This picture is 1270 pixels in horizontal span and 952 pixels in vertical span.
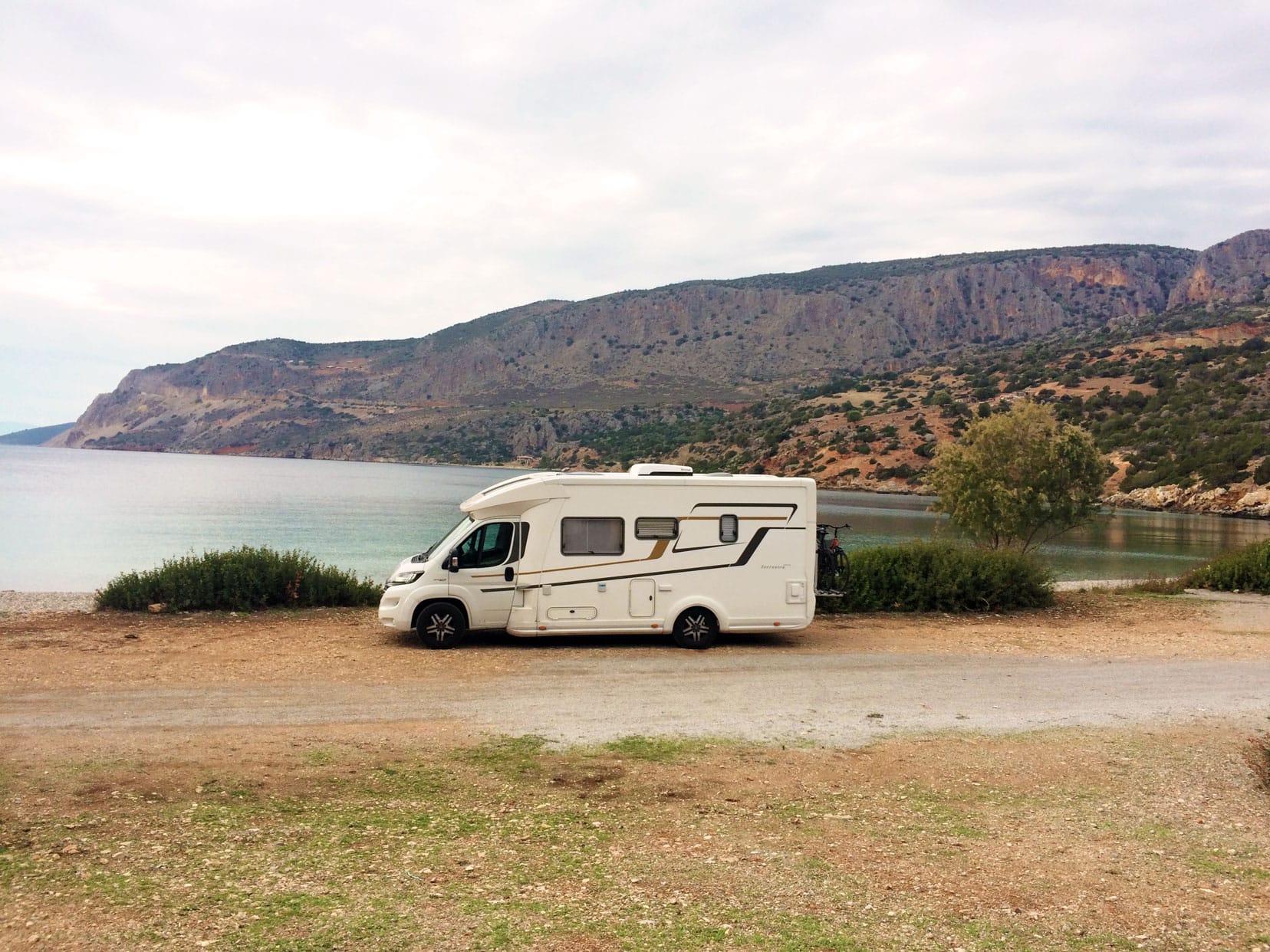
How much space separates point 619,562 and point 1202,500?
55.8m

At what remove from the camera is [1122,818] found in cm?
707

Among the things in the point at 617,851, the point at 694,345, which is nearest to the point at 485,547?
the point at 617,851

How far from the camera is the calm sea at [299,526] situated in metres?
32.5

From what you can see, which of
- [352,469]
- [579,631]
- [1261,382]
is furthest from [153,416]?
[579,631]

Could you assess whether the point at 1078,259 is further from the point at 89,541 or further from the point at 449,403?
the point at 89,541

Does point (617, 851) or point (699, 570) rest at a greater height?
point (699, 570)

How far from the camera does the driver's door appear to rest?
1320 cm

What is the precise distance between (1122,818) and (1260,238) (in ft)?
521

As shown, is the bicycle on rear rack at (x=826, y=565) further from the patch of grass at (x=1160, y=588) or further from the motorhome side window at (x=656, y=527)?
the patch of grass at (x=1160, y=588)

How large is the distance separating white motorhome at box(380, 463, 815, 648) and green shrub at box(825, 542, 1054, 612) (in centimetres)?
416

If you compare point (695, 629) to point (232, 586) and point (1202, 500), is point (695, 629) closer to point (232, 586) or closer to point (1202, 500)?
point (232, 586)

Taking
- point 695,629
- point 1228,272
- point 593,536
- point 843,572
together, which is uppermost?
point 1228,272

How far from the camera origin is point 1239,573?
878 inches

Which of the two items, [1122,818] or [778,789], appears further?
[778,789]
